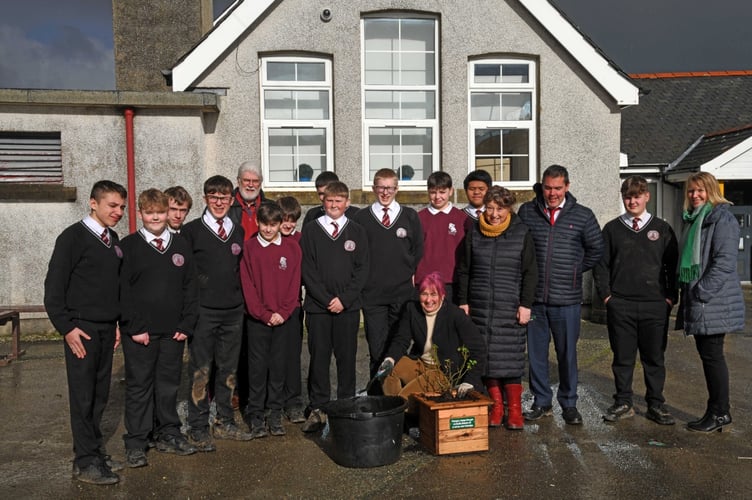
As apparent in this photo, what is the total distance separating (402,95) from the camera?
11.5 metres

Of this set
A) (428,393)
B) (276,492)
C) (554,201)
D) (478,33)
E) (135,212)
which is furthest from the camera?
(478,33)

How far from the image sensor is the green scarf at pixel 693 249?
5742 mm

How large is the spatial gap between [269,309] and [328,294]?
1.67ft

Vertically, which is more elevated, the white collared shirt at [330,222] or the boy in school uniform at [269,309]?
the white collared shirt at [330,222]

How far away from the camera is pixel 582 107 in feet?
37.6

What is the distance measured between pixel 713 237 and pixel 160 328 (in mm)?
4172

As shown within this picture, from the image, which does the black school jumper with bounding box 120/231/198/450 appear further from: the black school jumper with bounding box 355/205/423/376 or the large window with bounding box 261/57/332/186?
the large window with bounding box 261/57/332/186

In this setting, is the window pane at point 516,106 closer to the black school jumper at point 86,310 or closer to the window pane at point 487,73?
the window pane at point 487,73

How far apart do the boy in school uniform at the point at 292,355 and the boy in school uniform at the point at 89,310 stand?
132 centimetres

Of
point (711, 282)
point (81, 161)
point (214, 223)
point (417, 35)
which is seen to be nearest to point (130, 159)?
point (81, 161)

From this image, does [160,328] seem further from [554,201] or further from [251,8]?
[251,8]

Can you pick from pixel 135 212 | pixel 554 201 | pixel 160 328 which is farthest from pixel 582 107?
pixel 160 328

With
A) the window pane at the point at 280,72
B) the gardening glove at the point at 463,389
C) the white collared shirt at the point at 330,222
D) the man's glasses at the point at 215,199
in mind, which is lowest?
the gardening glove at the point at 463,389

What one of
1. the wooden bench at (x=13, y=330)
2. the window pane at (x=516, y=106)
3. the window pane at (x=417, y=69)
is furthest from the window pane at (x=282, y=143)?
the wooden bench at (x=13, y=330)
